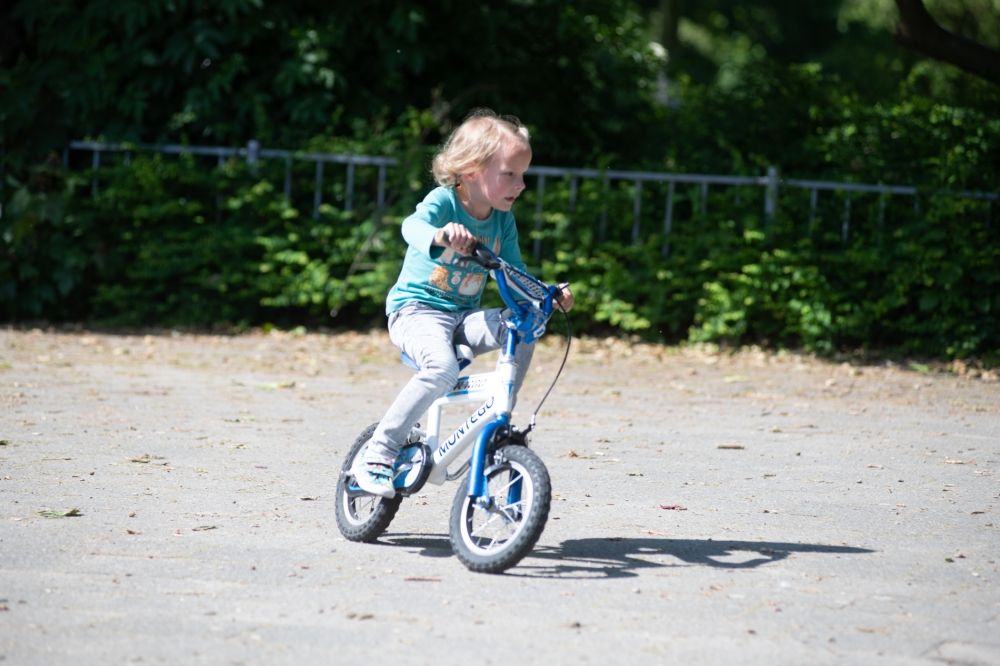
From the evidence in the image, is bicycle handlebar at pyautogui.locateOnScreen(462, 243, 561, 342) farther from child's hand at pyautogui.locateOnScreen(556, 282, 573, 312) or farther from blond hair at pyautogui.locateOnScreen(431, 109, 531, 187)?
blond hair at pyautogui.locateOnScreen(431, 109, 531, 187)

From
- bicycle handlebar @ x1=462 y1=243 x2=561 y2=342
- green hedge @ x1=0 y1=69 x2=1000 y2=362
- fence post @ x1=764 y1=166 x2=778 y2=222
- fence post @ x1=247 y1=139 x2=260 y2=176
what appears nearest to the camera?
bicycle handlebar @ x1=462 y1=243 x2=561 y2=342

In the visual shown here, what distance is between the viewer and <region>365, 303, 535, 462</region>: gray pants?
471 cm

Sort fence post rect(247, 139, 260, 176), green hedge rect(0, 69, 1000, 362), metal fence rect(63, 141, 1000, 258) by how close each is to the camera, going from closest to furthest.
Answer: green hedge rect(0, 69, 1000, 362), metal fence rect(63, 141, 1000, 258), fence post rect(247, 139, 260, 176)

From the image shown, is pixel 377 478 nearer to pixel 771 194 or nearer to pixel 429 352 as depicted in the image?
pixel 429 352

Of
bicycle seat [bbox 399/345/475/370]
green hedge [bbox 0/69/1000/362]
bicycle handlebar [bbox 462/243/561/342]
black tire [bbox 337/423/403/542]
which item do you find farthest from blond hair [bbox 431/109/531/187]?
green hedge [bbox 0/69/1000/362]

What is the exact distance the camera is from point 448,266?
487 cm

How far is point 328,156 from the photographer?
12.2 meters

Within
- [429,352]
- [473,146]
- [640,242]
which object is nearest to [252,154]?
[640,242]

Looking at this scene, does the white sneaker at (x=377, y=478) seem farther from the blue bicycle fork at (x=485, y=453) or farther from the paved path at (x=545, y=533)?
the blue bicycle fork at (x=485, y=453)

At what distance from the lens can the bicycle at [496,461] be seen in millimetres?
4402

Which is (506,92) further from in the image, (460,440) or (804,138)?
(460,440)

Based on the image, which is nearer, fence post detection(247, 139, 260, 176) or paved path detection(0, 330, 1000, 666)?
paved path detection(0, 330, 1000, 666)

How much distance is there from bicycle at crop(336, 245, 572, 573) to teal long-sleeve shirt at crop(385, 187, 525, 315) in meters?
0.22

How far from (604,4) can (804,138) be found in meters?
2.92
